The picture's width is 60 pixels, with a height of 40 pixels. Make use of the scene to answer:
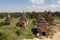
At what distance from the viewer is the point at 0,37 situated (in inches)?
789

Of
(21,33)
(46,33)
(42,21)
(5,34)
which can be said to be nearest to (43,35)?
(46,33)

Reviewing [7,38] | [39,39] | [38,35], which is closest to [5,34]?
[7,38]

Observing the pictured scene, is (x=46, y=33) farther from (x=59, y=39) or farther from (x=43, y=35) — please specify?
(x=59, y=39)

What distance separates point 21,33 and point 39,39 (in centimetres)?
293

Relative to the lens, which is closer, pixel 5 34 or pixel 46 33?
pixel 5 34

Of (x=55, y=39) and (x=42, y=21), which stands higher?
(x=42, y=21)

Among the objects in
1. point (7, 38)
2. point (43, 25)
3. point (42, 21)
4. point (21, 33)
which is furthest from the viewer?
point (42, 21)

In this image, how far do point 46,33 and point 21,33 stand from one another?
5021 millimetres

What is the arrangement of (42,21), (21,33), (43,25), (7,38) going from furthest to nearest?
(42,21) < (43,25) < (21,33) < (7,38)

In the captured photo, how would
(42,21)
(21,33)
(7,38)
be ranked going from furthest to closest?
(42,21), (21,33), (7,38)

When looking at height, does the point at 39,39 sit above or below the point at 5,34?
below

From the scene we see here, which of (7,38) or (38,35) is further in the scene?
(38,35)

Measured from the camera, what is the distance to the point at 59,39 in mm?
27047

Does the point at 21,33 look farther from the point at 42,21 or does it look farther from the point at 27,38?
the point at 42,21
